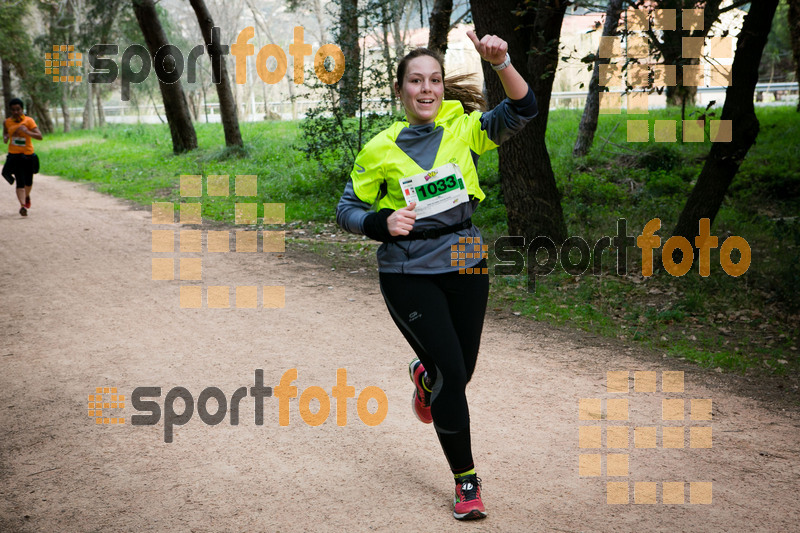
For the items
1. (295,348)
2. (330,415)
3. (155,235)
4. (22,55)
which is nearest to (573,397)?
(330,415)

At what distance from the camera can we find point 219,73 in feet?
61.9

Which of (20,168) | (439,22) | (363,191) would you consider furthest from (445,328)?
(20,168)

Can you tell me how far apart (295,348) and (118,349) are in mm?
1655

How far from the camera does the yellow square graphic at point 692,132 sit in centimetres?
1553

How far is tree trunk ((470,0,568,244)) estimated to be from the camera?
30.9ft

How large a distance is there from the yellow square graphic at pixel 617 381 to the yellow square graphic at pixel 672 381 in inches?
11.9

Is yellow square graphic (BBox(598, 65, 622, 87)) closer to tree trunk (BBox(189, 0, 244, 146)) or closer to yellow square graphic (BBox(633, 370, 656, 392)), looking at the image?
yellow square graphic (BBox(633, 370, 656, 392))

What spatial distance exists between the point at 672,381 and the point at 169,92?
65.0 feet

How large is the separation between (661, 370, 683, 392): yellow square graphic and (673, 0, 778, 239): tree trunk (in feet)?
11.8

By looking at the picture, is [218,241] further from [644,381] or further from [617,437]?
[617,437]

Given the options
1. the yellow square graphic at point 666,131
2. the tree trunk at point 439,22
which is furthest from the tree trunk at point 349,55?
the yellow square graphic at point 666,131

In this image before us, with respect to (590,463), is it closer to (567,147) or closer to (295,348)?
(295,348)

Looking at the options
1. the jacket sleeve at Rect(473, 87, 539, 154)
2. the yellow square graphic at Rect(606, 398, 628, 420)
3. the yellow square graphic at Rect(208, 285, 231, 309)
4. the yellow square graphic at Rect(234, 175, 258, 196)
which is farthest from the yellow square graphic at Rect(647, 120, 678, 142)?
the jacket sleeve at Rect(473, 87, 539, 154)

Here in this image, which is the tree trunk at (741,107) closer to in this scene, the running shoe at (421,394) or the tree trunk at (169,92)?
the running shoe at (421,394)
